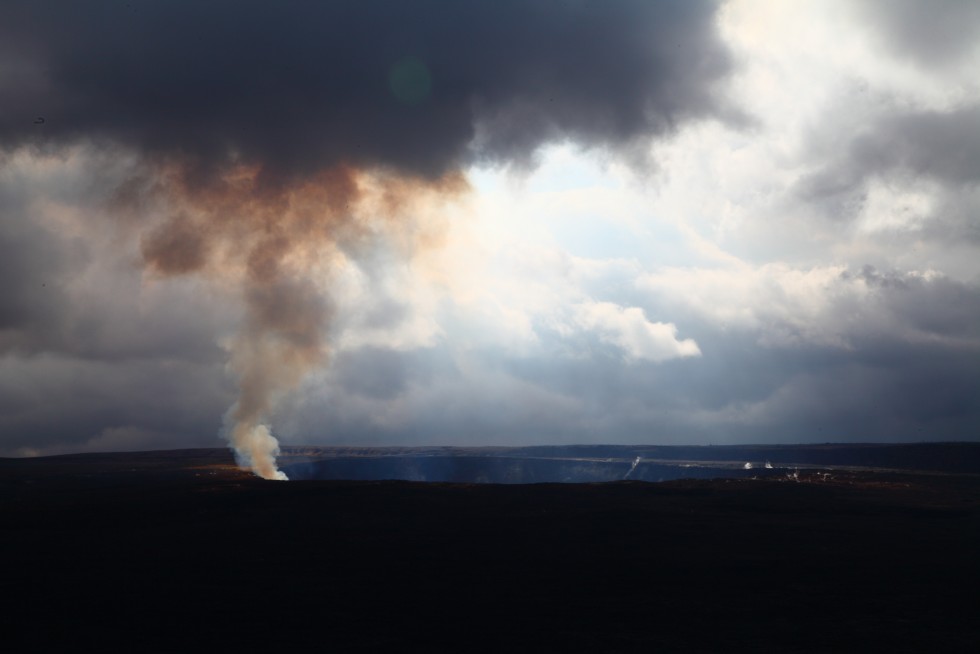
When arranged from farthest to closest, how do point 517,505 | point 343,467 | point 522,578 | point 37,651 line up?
point 343,467
point 517,505
point 522,578
point 37,651

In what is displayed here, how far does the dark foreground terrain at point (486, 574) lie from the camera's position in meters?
31.4

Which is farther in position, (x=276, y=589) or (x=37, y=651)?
(x=276, y=589)

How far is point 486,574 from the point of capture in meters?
43.2

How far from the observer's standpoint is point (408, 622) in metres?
33.4

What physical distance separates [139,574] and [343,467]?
142 meters

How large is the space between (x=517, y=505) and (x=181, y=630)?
148 ft

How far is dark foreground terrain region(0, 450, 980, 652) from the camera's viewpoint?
3144cm

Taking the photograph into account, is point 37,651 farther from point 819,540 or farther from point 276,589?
point 819,540

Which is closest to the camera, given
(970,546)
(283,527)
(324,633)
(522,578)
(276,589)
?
(324,633)

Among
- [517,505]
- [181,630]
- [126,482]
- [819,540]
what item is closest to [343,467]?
[126,482]

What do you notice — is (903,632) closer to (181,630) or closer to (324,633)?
(324,633)

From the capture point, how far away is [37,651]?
29.3 m

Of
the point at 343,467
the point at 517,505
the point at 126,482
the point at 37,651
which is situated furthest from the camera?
the point at 343,467

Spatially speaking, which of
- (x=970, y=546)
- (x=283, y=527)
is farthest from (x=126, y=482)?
(x=970, y=546)
